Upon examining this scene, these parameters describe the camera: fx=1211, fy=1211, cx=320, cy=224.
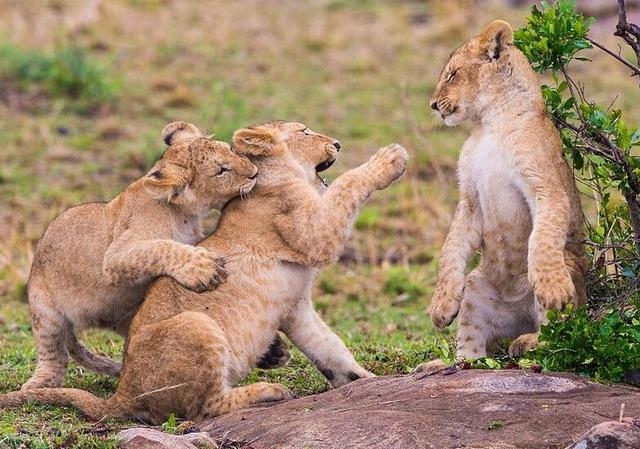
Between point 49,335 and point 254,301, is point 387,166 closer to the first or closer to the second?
point 254,301

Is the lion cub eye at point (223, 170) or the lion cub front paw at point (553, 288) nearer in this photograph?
the lion cub front paw at point (553, 288)

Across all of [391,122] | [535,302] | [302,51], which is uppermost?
[302,51]

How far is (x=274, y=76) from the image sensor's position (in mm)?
16812

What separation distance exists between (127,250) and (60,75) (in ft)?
29.2

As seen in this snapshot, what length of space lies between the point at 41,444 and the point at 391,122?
10.0 m

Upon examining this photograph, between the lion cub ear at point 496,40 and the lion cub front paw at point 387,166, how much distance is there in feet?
2.43

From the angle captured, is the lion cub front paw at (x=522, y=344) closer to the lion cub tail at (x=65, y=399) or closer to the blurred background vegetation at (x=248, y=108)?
the blurred background vegetation at (x=248, y=108)

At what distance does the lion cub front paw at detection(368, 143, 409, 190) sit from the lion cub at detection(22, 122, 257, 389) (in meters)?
0.68

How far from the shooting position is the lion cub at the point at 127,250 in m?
6.68

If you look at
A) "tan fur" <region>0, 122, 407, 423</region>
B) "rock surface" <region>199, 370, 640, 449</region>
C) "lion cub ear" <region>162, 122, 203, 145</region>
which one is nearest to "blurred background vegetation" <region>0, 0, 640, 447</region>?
"tan fur" <region>0, 122, 407, 423</region>

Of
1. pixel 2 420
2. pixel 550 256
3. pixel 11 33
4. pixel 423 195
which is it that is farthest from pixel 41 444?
pixel 11 33

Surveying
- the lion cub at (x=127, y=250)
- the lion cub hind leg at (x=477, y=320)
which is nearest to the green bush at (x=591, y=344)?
the lion cub hind leg at (x=477, y=320)

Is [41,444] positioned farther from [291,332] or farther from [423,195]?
[423,195]

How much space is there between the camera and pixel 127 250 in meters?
6.80
